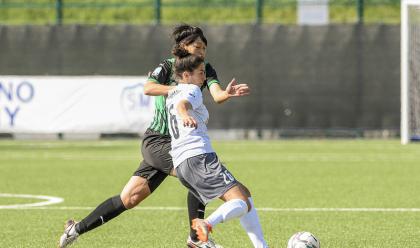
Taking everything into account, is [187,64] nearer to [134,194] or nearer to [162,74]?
[162,74]

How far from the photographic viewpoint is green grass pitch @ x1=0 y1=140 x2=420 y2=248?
10.6 m

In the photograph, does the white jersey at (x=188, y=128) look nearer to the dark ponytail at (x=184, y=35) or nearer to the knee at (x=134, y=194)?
the dark ponytail at (x=184, y=35)

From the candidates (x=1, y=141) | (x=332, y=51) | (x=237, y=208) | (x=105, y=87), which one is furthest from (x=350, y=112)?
(x=237, y=208)

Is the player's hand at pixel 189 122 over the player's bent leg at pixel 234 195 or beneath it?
over

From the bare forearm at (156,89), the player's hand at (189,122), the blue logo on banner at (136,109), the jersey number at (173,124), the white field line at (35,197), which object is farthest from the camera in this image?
the blue logo on banner at (136,109)

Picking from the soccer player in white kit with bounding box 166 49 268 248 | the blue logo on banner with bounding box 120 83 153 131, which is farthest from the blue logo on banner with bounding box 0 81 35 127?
the soccer player in white kit with bounding box 166 49 268 248

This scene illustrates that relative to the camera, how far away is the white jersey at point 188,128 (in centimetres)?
833

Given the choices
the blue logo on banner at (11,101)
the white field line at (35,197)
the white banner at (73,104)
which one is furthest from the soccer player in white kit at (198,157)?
the blue logo on banner at (11,101)

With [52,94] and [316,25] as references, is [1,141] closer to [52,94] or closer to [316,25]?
[52,94]

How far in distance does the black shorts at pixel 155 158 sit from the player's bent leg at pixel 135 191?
4 centimetres

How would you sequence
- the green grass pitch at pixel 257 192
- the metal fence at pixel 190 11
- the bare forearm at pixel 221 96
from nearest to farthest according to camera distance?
the bare forearm at pixel 221 96 → the green grass pitch at pixel 257 192 → the metal fence at pixel 190 11

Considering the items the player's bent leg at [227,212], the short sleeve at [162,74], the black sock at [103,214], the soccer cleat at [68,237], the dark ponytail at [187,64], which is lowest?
the soccer cleat at [68,237]

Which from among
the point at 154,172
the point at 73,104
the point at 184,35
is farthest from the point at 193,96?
the point at 73,104

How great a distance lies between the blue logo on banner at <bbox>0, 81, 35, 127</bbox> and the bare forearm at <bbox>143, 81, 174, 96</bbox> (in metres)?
18.1
